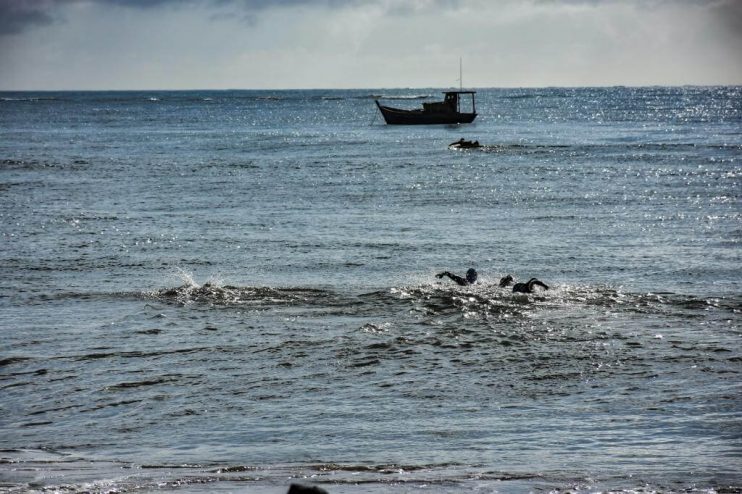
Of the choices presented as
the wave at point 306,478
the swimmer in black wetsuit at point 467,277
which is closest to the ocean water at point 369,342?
the wave at point 306,478

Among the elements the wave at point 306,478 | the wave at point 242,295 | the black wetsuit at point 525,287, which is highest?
the black wetsuit at point 525,287

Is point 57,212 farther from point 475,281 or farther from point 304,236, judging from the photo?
point 475,281

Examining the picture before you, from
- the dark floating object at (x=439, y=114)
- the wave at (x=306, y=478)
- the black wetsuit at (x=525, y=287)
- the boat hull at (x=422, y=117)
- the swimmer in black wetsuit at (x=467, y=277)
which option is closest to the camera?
the wave at (x=306, y=478)

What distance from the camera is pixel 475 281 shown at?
1955 centimetres

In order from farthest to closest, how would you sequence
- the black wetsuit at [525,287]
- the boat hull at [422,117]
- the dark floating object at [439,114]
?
the boat hull at [422,117]
the dark floating object at [439,114]
the black wetsuit at [525,287]

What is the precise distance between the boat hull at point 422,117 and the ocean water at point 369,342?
184 ft

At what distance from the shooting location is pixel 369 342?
1534 cm

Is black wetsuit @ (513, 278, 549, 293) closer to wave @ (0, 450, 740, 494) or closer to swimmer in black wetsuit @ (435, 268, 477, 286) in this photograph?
swimmer in black wetsuit @ (435, 268, 477, 286)

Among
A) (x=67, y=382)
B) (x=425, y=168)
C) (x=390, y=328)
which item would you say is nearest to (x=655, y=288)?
(x=390, y=328)

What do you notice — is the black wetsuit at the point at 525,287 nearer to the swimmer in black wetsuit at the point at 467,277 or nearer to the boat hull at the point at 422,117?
the swimmer in black wetsuit at the point at 467,277

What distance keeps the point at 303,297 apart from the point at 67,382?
20.9ft

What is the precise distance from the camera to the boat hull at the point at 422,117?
→ 305 ft

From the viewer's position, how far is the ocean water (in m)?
10.0

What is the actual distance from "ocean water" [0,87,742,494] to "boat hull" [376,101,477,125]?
56.0 m
